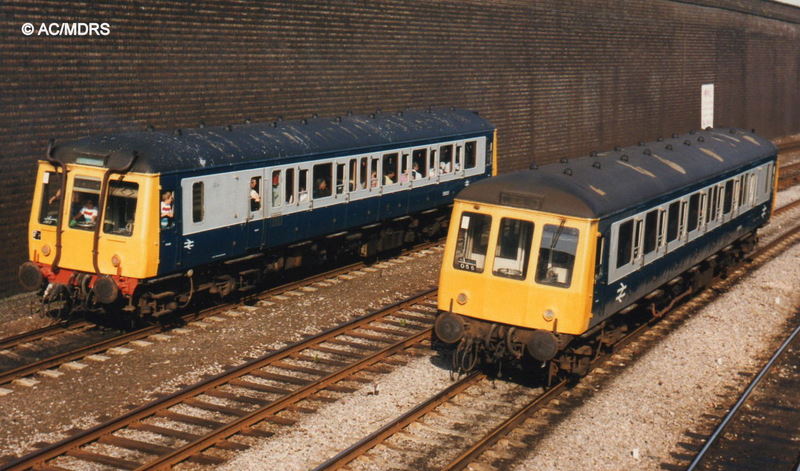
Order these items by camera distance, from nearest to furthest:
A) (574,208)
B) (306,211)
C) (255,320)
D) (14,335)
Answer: (574,208) → (14,335) → (255,320) → (306,211)

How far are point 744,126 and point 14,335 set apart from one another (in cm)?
4462

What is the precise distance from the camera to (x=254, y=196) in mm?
16625

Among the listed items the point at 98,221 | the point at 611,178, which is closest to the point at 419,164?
the point at 611,178

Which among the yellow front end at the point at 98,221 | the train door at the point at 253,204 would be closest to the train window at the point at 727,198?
the train door at the point at 253,204

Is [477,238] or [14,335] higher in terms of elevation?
[477,238]

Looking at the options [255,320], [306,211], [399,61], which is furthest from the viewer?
[399,61]

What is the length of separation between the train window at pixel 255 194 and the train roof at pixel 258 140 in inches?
15.1

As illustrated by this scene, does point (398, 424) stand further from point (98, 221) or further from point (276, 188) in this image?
point (276, 188)

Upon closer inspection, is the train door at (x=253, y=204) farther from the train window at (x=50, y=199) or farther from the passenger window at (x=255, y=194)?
the train window at (x=50, y=199)

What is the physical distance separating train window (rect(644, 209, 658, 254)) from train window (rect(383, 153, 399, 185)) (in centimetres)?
780

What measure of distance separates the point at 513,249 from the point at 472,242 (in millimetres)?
608

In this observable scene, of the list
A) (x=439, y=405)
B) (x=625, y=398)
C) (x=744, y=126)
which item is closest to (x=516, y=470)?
(x=439, y=405)

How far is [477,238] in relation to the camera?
12.2m

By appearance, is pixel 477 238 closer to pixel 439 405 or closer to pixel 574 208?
pixel 574 208
